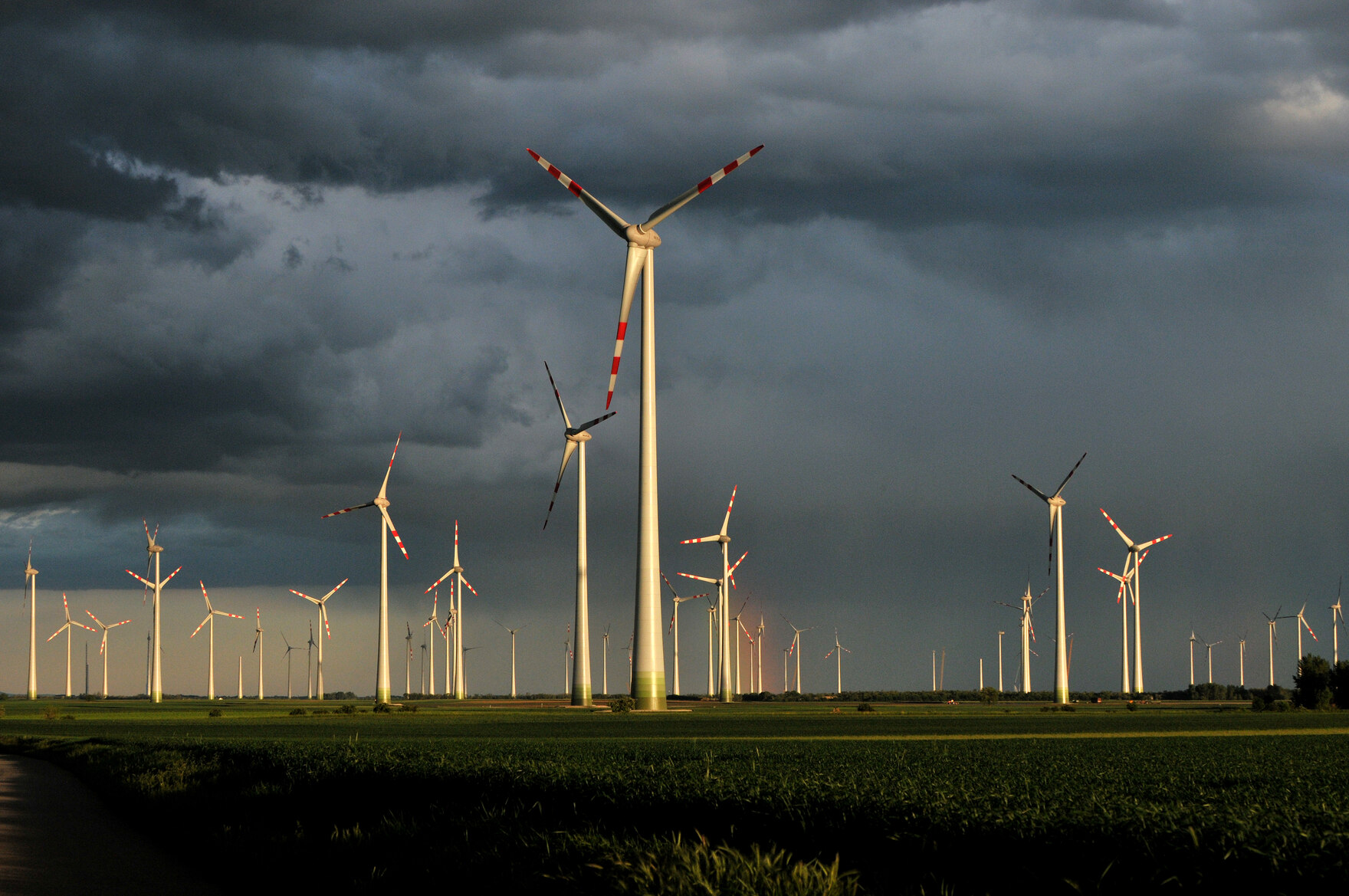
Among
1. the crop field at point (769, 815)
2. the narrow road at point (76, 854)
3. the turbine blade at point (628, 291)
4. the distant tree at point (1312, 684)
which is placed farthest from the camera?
the distant tree at point (1312, 684)

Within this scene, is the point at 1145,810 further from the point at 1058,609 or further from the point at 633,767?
the point at 1058,609

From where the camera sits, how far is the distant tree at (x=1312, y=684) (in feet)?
477

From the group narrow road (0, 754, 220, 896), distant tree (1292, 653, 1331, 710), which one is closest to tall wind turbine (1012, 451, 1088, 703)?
distant tree (1292, 653, 1331, 710)

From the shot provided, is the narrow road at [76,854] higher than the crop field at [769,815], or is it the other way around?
the crop field at [769,815]

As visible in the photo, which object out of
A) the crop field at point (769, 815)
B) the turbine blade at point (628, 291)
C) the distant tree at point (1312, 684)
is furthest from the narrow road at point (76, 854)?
the distant tree at point (1312, 684)

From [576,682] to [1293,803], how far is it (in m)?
123

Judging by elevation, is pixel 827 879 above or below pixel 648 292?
below

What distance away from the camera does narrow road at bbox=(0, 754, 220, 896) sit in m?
24.3

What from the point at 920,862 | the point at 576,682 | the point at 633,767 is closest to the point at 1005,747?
the point at 633,767

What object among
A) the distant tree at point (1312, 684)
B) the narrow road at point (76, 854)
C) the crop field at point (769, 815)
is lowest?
the distant tree at point (1312, 684)

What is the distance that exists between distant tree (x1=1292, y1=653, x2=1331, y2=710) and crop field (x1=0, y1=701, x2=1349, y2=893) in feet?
349

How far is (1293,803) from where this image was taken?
1977 centimetres

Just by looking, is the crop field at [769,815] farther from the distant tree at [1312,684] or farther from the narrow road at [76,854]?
the distant tree at [1312,684]

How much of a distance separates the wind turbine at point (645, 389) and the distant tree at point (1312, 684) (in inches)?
3348
